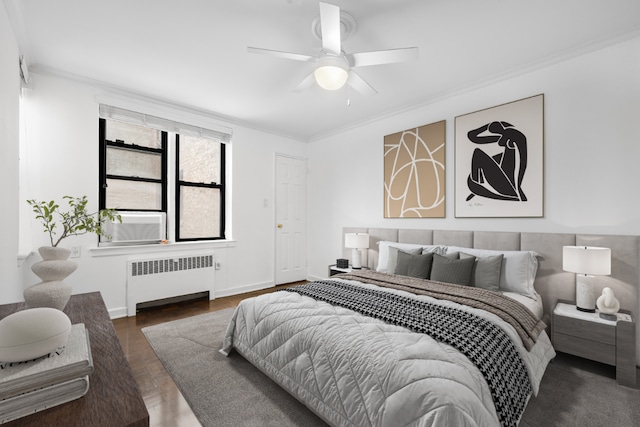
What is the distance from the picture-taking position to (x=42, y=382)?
76 centimetres

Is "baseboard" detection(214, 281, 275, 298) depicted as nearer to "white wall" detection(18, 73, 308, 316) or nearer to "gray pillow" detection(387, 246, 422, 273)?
"white wall" detection(18, 73, 308, 316)

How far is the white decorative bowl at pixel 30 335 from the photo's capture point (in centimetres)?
78

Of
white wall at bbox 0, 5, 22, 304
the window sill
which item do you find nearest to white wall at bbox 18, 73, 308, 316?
the window sill

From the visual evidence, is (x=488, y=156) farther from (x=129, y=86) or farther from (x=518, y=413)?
(x=129, y=86)

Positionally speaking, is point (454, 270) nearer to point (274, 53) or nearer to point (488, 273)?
point (488, 273)

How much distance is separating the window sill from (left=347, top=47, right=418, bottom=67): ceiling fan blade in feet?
10.2

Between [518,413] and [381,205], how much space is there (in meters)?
2.98

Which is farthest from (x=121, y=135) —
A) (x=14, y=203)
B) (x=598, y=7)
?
(x=598, y=7)

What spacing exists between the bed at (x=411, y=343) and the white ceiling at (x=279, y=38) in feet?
6.17

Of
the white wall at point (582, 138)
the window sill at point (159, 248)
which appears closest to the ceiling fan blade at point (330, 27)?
the white wall at point (582, 138)

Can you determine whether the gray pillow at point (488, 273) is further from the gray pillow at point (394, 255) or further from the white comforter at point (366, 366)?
the gray pillow at point (394, 255)

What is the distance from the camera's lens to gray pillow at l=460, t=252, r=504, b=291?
2.64 meters

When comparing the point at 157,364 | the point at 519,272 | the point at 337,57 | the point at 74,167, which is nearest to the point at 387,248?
the point at 519,272

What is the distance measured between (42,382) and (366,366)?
1.21 metres
